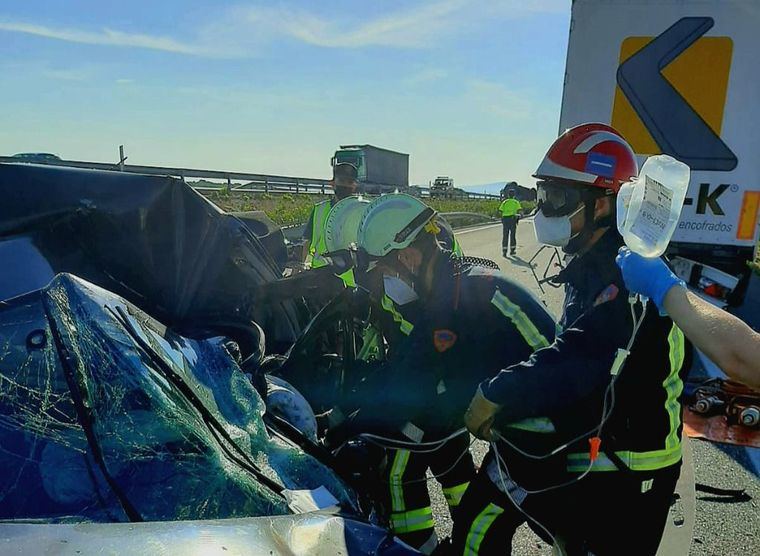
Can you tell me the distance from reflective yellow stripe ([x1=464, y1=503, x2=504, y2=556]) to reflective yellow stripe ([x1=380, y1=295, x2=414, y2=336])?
85cm

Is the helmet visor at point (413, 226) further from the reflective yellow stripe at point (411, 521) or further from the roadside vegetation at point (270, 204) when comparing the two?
the roadside vegetation at point (270, 204)

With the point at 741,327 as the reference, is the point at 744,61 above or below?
above

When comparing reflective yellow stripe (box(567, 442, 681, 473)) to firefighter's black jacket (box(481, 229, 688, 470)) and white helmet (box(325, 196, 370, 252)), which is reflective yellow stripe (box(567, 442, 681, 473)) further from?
white helmet (box(325, 196, 370, 252))

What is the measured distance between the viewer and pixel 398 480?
8.54 feet

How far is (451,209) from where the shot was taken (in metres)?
33.4

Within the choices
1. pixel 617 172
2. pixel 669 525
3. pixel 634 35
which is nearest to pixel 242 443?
pixel 617 172

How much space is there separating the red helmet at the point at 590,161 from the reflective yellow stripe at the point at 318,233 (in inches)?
125

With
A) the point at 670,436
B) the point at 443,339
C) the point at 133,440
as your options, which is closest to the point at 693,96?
the point at 443,339

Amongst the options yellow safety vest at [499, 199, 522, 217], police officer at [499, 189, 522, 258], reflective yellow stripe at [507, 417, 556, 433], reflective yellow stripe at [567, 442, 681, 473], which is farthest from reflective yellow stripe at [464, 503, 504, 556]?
yellow safety vest at [499, 199, 522, 217]

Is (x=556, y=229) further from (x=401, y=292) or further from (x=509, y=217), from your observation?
(x=509, y=217)

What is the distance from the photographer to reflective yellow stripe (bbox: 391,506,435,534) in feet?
8.51

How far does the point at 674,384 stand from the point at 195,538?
146 cm

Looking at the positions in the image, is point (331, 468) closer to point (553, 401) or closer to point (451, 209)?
point (553, 401)

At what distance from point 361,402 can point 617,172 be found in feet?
4.40
